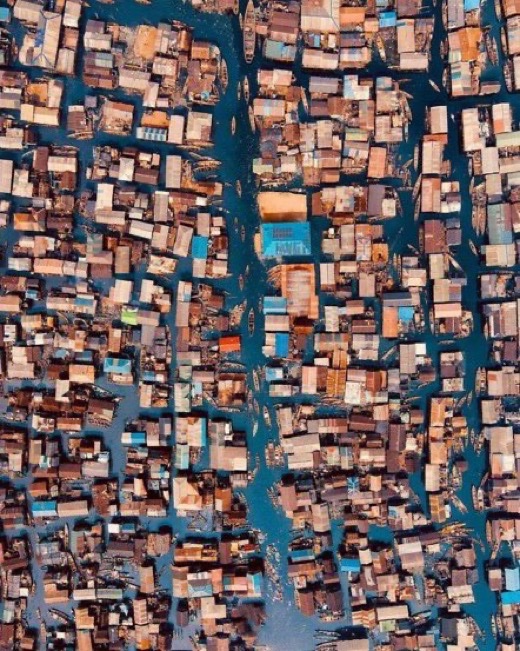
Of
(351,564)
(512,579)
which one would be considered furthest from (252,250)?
(512,579)

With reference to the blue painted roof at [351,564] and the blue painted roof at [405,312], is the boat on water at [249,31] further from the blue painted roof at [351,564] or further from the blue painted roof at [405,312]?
the blue painted roof at [351,564]

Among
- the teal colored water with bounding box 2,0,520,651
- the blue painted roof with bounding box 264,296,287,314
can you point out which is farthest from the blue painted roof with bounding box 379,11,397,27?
the blue painted roof with bounding box 264,296,287,314

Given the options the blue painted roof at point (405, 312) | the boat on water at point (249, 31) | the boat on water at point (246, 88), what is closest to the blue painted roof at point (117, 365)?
the blue painted roof at point (405, 312)

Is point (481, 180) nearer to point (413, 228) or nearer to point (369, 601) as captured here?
point (413, 228)

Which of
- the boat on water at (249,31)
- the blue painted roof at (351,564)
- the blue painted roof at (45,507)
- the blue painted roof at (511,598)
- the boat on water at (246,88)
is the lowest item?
the blue painted roof at (511,598)

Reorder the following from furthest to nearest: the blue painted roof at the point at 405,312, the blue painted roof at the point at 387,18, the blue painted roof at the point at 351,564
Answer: the blue painted roof at the point at 351,564 → the blue painted roof at the point at 405,312 → the blue painted roof at the point at 387,18

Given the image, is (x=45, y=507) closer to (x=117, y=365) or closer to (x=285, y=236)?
(x=117, y=365)

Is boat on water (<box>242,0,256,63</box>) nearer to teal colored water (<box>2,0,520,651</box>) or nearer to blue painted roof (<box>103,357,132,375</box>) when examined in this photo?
teal colored water (<box>2,0,520,651</box>)
